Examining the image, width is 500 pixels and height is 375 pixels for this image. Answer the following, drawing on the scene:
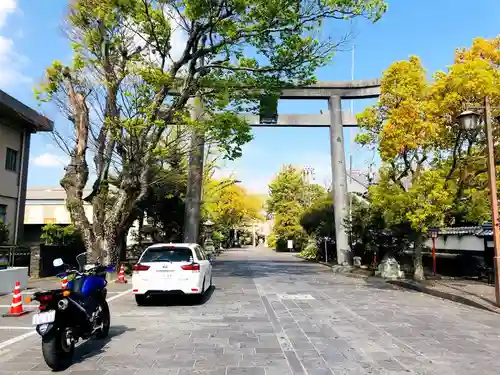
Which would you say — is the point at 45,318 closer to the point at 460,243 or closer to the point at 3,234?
the point at 3,234

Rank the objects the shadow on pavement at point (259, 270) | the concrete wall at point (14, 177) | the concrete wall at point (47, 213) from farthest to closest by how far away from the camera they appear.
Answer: the concrete wall at point (47, 213)
the shadow on pavement at point (259, 270)
the concrete wall at point (14, 177)

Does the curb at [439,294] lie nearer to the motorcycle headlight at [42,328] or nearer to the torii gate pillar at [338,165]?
the torii gate pillar at [338,165]

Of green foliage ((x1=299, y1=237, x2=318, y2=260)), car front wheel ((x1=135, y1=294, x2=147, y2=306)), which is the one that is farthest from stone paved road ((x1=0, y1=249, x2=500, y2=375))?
green foliage ((x1=299, y1=237, x2=318, y2=260))

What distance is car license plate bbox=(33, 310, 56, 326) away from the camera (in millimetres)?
6168

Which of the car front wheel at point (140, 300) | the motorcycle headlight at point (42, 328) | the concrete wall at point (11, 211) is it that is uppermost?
the concrete wall at point (11, 211)

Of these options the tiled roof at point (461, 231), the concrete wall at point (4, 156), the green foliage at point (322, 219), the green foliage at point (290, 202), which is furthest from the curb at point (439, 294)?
the green foliage at point (290, 202)

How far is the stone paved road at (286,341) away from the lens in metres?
6.39

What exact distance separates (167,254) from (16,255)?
9208 mm

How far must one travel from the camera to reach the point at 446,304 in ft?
43.5

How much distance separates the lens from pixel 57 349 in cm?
622

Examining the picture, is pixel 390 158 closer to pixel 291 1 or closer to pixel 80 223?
pixel 291 1

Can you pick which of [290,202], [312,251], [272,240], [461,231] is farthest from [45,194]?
[272,240]

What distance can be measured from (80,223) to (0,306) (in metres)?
7.31

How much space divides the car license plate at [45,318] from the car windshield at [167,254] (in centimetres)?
591
